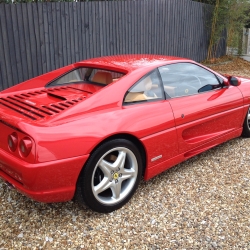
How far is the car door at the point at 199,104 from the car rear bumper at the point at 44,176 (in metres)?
1.28

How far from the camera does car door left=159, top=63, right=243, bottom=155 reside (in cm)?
329

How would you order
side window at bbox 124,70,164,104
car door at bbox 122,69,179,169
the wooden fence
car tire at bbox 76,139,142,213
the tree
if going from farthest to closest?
the tree → the wooden fence → side window at bbox 124,70,164,104 → car door at bbox 122,69,179,169 → car tire at bbox 76,139,142,213

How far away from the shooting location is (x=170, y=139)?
3.13m

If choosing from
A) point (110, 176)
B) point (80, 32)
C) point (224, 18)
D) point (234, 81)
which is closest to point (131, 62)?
point (110, 176)

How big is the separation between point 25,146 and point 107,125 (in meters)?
0.69

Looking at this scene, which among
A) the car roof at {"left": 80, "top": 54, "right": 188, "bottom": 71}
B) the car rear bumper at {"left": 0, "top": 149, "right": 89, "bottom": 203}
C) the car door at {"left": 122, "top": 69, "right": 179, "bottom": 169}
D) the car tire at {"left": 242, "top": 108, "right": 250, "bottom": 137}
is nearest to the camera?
the car rear bumper at {"left": 0, "top": 149, "right": 89, "bottom": 203}

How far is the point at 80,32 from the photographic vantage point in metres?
7.03

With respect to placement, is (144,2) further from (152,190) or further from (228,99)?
(152,190)

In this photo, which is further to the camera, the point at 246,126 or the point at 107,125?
the point at 246,126

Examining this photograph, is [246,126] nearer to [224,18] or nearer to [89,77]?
[89,77]

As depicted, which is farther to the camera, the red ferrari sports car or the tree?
the tree

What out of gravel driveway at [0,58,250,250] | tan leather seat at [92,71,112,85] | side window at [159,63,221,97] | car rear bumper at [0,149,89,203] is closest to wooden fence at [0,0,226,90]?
tan leather seat at [92,71,112,85]

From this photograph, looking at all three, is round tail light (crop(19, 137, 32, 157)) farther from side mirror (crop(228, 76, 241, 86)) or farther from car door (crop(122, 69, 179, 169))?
side mirror (crop(228, 76, 241, 86))

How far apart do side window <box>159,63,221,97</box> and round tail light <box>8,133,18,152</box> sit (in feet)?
5.27
